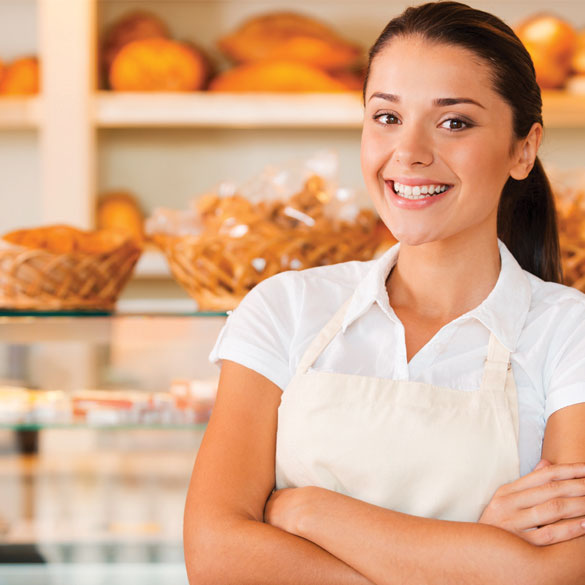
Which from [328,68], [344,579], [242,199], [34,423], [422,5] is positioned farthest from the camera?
[328,68]

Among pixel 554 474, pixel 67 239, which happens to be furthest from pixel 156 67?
pixel 554 474

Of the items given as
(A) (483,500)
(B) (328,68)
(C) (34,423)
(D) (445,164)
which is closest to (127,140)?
(B) (328,68)

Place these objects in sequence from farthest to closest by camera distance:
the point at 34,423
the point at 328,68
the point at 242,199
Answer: the point at 328,68, the point at 242,199, the point at 34,423

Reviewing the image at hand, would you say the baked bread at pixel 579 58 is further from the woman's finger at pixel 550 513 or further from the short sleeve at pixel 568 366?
the woman's finger at pixel 550 513

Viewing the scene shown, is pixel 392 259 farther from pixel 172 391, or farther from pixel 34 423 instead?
pixel 34 423

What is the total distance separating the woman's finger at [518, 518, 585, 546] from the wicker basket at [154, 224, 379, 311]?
498 mm

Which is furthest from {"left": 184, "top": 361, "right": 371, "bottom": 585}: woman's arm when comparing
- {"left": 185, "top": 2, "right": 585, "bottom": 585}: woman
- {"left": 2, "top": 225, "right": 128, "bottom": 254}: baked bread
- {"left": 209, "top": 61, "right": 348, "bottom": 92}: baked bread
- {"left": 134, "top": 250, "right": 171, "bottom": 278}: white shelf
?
{"left": 209, "top": 61, "right": 348, "bottom": 92}: baked bread

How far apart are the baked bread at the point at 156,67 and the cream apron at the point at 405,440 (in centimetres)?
143

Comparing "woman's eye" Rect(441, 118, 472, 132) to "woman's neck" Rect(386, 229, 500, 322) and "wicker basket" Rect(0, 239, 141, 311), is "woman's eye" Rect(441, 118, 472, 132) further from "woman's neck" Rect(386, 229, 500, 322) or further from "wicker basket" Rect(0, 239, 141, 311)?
"wicker basket" Rect(0, 239, 141, 311)

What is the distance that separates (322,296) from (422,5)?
38 cm

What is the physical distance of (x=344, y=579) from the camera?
37.2 inches

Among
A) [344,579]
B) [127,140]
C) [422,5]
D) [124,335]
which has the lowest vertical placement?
[344,579]

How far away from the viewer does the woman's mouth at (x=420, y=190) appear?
103cm

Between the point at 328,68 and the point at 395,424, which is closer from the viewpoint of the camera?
the point at 395,424
